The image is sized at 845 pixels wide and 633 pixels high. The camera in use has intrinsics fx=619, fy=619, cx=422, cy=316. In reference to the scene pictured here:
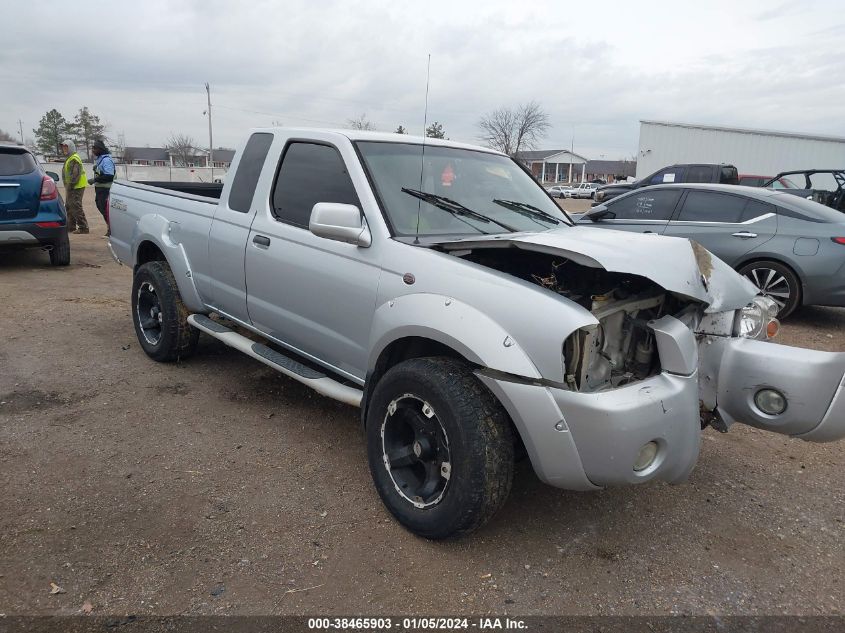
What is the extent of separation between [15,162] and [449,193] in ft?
24.9

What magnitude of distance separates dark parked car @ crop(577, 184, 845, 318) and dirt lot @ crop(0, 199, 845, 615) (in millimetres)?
3133

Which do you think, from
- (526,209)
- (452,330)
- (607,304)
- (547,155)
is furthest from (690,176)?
(547,155)

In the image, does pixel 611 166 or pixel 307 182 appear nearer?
pixel 307 182

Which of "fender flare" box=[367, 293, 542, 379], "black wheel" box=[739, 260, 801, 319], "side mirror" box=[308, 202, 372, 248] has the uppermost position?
"side mirror" box=[308, 202, 372, 248]

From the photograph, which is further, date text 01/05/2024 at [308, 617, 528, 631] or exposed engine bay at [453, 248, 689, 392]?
exposed engine bay at [453, 248, 689, 392]

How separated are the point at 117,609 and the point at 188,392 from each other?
89.2 inches

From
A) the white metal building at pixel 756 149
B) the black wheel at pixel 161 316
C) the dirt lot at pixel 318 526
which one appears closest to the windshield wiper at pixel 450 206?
the dirt lot at pixel 318 526

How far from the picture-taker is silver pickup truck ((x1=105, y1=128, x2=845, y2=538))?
2439 mm

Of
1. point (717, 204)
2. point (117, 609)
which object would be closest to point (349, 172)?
point (117, 609)

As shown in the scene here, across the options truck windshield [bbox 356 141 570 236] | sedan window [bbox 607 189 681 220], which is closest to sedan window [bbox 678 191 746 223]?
sedan window [bbox 607 189 681 220]

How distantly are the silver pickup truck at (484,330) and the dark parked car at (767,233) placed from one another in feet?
10.6

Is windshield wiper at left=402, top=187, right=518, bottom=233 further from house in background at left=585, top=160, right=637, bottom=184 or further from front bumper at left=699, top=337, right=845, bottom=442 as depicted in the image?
house in background at left=585, top=160, right=637, bottom=184

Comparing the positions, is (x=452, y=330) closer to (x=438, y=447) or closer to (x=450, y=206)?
(x=438, y=447)

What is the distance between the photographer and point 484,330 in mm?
2541
